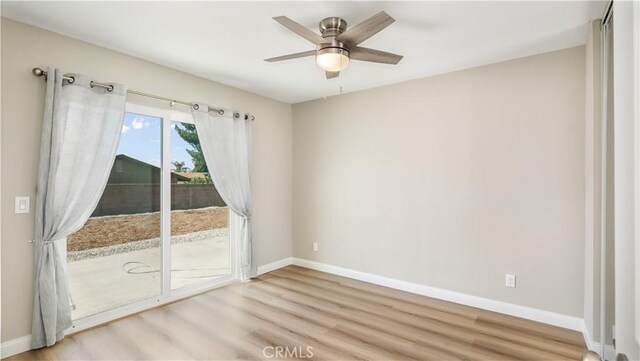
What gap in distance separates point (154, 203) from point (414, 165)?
118 inches

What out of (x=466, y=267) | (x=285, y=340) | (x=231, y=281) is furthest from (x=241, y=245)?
(x=466, y=267)

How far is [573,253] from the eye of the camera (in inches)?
107

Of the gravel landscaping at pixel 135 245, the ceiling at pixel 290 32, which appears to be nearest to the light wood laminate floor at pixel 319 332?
the gravel landscaping at pixel 135 245

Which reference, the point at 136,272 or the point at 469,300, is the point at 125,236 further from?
the point at 469,300

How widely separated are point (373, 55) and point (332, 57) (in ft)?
1.12

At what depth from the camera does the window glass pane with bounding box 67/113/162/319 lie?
2.77 m

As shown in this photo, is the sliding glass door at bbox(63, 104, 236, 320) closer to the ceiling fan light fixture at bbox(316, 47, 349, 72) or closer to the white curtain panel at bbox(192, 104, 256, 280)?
the white curtain panel at bbox(192, 104, 256, 280)

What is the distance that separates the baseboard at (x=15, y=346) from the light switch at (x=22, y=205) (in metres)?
0.99

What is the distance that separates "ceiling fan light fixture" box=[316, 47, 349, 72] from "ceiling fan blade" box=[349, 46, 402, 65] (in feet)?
0.32

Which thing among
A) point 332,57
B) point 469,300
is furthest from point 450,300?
point 332,57

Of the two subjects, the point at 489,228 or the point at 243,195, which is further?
the point at 243,195

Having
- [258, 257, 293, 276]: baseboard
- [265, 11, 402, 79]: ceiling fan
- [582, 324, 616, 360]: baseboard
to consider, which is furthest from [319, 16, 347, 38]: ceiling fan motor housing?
[258, 257, 293, 276]: baseboard

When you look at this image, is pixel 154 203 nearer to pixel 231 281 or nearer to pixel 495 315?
pixel 231 281

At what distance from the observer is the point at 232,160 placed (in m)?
3.80
